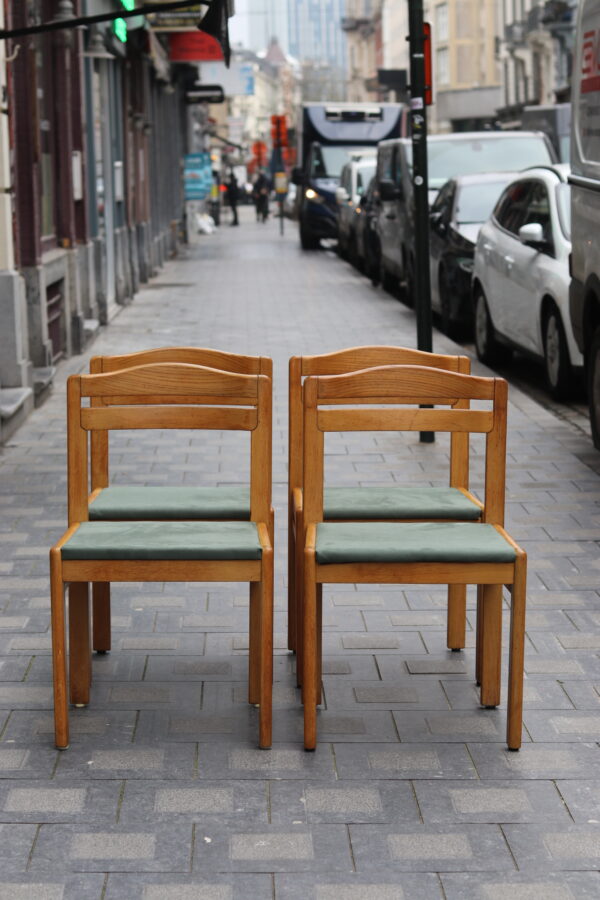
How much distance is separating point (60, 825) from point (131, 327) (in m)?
13.0

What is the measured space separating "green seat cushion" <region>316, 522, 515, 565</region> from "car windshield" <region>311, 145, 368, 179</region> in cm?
3112

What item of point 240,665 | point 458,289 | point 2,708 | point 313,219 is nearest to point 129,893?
point 2,708

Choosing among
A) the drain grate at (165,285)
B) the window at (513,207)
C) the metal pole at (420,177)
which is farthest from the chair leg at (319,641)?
the drain grate at (165,285)

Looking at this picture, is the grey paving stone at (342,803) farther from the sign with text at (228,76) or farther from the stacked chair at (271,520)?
the sign with text at (228,76)

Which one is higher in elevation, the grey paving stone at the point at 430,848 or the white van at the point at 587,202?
the white van at the point at 587,202

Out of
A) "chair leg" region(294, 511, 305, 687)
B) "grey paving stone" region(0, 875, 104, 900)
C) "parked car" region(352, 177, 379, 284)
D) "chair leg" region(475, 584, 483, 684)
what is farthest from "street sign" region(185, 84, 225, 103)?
"grey paving stone" region(0, 875, 104, 900)

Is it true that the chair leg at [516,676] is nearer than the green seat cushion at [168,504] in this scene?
Yes

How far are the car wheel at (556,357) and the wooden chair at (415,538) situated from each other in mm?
6172

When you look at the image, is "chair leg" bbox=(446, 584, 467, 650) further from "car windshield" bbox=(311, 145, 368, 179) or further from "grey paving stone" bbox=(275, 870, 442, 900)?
"car windshield" bbox=(311, 145, 368, 179)

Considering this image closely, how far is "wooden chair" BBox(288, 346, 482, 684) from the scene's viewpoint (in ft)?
16.2

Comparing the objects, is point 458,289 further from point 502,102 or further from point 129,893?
point 502,102

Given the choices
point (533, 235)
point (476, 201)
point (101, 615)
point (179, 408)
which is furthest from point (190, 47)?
point (179, 408)

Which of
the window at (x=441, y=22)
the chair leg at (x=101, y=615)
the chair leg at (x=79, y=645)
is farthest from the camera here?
the window at (x=441, y=22)

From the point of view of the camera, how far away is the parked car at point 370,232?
22.1 m
